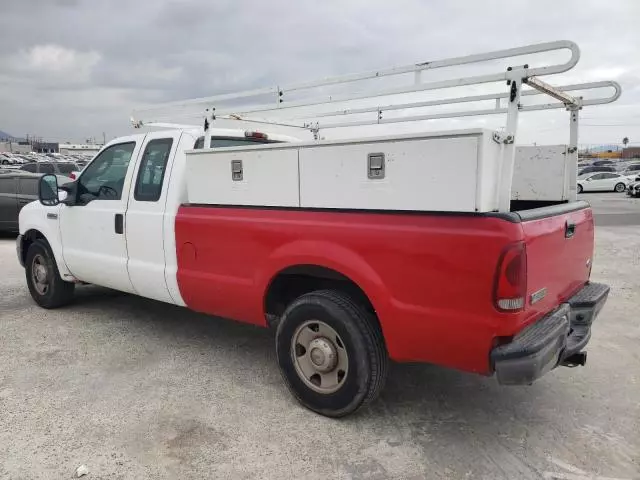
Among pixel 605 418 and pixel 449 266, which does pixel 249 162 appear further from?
pixel 605 418

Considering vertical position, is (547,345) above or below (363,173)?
below

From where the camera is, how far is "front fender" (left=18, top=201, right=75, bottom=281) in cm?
553

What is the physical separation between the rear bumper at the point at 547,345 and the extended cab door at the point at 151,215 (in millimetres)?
2729

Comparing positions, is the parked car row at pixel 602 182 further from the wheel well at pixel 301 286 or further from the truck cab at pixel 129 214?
the wheel well at pixel 301 286

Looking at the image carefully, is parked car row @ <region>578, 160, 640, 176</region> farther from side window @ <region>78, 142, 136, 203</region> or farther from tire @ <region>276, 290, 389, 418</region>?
tire @ <region>276, 290, 389, 418</region>

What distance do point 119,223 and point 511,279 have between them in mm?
3470

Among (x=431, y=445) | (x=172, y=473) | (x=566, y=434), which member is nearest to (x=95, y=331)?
(x=172, y=473)

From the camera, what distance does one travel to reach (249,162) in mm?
3658

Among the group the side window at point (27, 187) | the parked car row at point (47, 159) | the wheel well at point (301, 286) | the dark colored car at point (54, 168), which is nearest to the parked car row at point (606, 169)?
the dark colored car at point (54, 168)

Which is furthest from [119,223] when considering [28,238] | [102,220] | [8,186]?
[8,186]

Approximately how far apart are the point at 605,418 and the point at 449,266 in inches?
67.6

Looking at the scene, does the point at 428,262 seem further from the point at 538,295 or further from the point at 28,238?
the point at 28,238

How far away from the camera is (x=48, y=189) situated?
17.5ft

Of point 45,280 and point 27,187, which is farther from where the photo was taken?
point 27,187
